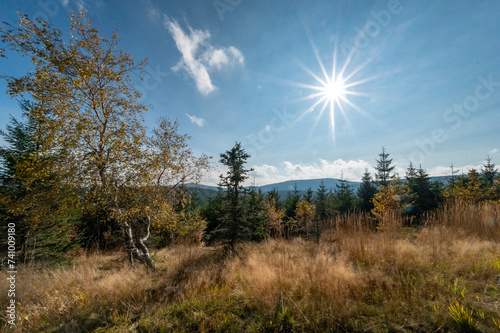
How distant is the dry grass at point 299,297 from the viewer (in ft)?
8.18

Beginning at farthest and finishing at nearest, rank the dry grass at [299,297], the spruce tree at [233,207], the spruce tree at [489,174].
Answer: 1. the spruce tree at [489,174]
2. the spruce tree at [233,207]
3. the dry grass at [299,297]

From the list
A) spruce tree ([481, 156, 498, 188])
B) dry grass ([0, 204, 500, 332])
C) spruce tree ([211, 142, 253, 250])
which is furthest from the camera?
spruce tree ([481, 156, 498, 188])

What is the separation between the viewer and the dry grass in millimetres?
2494

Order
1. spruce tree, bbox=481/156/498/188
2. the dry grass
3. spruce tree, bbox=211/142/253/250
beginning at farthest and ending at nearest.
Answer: spruce tree, bbox=481/156/498/188, spruce tree, bbox=211/142/253/250, the dry grass

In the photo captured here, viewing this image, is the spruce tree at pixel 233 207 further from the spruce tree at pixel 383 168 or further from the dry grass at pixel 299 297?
the spruce tree at pixel 383 168

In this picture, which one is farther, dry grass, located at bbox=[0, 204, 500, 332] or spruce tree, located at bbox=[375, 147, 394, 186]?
spruce tree, located at bbox=[375, 147, 394, 186]

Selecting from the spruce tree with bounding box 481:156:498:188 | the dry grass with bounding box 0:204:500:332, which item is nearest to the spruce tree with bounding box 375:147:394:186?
the spruce tree with bounding box 481:156:498:188

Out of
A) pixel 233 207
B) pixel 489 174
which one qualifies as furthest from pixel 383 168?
pixel 233 207

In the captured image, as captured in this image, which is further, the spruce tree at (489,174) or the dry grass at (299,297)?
the spruce tree at (489,174)

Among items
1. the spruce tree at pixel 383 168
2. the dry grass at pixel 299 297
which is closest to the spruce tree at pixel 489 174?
the spruce tree at pixel 383 168

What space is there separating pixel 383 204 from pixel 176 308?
46.1ft

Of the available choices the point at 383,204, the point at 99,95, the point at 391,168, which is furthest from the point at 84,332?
the point at 391,168

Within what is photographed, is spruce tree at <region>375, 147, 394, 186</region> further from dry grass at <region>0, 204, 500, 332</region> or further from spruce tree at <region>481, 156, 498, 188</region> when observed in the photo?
dry grass at <region>0, 204, 500, 332</region>

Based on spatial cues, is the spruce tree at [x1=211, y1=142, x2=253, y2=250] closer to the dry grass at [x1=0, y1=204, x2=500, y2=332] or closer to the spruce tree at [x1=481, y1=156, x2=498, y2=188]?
the dry grass at [x1=0, y1=204, x2=500, y2=332]
